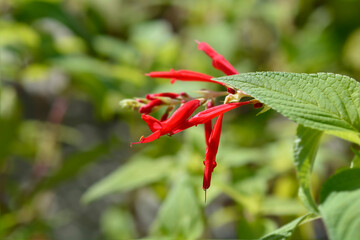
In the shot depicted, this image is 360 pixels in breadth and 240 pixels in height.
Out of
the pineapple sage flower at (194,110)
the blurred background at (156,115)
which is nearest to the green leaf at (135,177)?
the blurred background at (156,115)

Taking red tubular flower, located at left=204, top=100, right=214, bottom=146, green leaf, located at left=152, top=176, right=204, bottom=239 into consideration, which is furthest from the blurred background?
red tubular flower, located at left=204, top=100, right=214, bottom=146

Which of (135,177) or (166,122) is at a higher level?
(166,122)

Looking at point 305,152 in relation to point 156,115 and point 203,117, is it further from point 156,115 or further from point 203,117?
point 156,115

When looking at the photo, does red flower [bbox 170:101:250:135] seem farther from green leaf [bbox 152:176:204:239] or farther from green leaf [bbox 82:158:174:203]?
green leaf [bbox 82:158:174:203]

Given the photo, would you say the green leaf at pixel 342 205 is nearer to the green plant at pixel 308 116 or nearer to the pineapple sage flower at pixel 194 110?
the green plant at pixel 308 116

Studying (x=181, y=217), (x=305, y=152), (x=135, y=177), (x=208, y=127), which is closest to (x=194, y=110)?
(x=208, y=127)

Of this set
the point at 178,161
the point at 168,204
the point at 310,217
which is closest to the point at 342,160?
the point at 178,161
